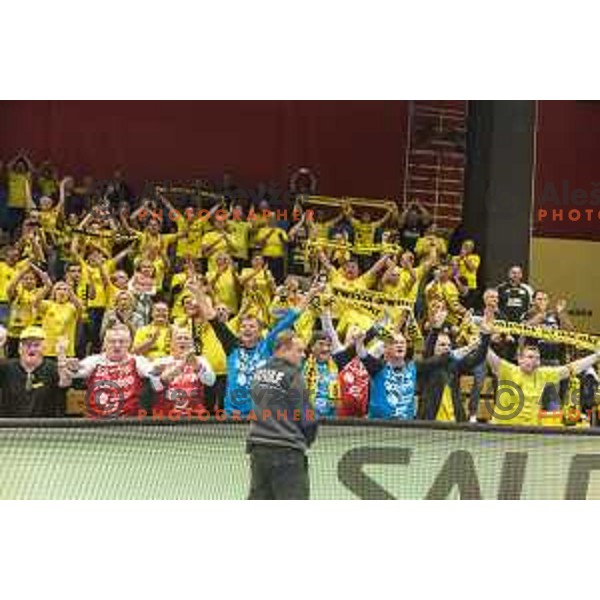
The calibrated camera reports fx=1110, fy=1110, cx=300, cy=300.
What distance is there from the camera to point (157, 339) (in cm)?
922

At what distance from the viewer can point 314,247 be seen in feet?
36.4

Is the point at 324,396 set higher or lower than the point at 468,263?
lower

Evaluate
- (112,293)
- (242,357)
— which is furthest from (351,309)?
(112,293)

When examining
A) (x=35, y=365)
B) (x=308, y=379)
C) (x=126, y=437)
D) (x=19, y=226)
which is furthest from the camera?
(x=19, y=226)

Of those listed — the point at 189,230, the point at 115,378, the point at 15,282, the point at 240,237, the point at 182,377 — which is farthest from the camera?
the point at 240,237

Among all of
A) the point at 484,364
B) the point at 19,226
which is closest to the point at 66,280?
the point at 19,226

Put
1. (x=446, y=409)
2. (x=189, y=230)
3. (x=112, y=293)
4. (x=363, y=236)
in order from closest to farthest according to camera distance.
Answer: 1. (x=446, y=409)
2. (x=112, y=293)
3. (x=189, y=230)
4. (x=363, y=236)

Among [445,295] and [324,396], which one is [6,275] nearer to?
[324,396]

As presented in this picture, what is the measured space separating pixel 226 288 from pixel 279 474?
3.77 m

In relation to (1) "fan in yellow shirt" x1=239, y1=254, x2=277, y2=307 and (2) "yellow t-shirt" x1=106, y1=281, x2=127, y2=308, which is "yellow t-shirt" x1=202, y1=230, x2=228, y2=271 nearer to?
(1) "fan in yellow shirt" x1=239, y1=254, x2=277, y2=307

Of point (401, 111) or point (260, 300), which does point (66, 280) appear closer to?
point (260, 300)

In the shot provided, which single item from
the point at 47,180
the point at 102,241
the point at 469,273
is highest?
the point at 47,180

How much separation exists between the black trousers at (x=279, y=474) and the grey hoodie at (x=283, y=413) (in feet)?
0.16

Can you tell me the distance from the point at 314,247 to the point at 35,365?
11.6 ft
